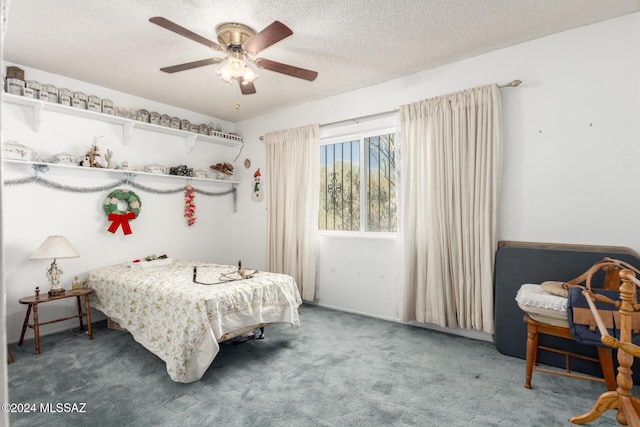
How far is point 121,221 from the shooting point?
152 inches

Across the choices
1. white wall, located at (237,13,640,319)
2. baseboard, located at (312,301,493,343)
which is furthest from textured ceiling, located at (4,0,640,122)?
baseboard, located at (312,301,493,343)

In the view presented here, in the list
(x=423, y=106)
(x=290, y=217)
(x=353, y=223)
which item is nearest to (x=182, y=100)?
(x=290, y=217)

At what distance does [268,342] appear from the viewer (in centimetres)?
307


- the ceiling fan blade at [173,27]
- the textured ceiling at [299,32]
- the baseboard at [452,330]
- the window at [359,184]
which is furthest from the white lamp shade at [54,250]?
the baseboard at [452,330]

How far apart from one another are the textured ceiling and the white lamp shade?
1.76 metres

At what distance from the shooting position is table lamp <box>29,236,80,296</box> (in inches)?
120

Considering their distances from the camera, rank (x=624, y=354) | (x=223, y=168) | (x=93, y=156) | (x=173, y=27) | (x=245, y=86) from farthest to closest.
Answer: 1. (x=223, y=168)
2. (x=93, y=156)
3. (x=245, y=86)
4. (x=173, y=27)
5. (x=624, y=354)

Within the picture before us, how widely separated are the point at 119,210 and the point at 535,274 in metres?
4.35

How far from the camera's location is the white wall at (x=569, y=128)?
250 cm

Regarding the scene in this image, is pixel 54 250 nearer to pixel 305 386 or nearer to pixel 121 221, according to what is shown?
pixel 121 221

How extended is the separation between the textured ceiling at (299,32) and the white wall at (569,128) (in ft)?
0.51

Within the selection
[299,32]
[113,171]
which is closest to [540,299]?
[299,32]

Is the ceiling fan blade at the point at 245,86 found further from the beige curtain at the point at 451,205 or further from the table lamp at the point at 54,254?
the table lamp at the point at 54,254

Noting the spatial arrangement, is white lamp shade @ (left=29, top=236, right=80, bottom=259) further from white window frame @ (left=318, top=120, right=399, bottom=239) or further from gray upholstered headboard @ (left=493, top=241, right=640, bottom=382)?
gray upholstered headboard @ (left=493, top=241, right=640, bottom=382)
